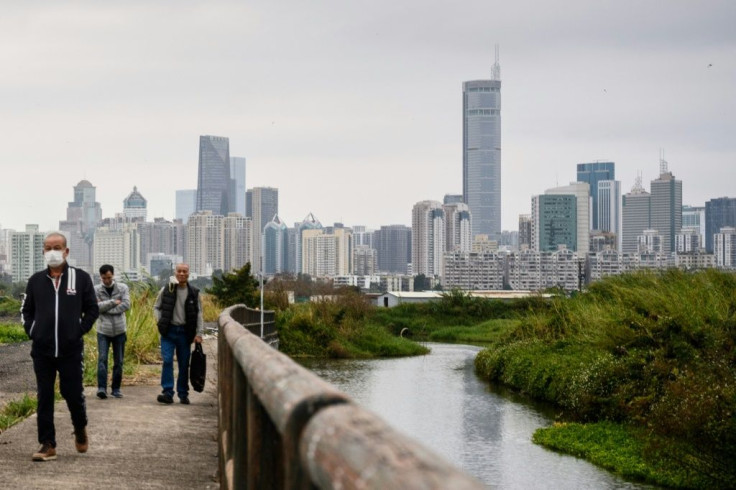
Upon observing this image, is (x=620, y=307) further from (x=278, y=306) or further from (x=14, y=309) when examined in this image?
(x=14, y=309)

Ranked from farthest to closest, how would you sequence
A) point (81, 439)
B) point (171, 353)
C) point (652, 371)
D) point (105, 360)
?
point (652, 371) < point (105, 360) < point (171, 353) < point (81, 439)

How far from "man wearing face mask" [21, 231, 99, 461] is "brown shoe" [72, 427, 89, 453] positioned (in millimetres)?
381

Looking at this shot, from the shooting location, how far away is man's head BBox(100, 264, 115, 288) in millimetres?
15586

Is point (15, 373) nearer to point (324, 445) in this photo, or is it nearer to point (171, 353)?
point (171, 353)

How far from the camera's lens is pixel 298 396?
2.80m

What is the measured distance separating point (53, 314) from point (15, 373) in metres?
11.3

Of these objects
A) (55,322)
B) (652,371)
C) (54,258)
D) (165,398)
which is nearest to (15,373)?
(165,398)

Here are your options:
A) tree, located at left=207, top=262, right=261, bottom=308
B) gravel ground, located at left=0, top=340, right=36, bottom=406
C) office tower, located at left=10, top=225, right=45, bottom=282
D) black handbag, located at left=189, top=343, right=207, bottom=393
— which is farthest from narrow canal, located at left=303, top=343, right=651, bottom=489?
office tower, located at left=10, top=225, right=45, bottom=282

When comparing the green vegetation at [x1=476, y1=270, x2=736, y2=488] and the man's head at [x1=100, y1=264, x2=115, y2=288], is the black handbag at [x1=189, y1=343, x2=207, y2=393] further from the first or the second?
the green vegetation at [x1=476, y1=270, x2=736, y2=488]

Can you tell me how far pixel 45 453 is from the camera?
10117 mm

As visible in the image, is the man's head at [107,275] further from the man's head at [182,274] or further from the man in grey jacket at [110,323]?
the man's head at [182,274]

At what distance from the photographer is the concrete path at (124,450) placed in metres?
9.49

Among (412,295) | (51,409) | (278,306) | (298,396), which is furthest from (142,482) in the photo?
(412,295)

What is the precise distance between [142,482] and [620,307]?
23773 mm
